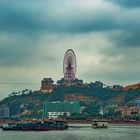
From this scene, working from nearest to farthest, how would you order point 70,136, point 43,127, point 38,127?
point 70,136, point 38,127, point 43,127

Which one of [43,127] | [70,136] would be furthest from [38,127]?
[70,136]

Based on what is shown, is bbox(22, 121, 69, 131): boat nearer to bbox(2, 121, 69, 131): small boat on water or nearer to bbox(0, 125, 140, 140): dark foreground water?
bbox(2, 121, 69, 131): small boat on water

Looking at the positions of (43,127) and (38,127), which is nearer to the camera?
(38,127)

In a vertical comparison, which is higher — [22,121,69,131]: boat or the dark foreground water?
[22,121,69,131]: boat

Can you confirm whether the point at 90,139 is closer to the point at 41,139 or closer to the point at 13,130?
the point at 41,139

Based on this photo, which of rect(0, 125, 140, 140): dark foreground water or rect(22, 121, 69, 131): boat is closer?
rect(0, 125, 140, 140): dark foreground water

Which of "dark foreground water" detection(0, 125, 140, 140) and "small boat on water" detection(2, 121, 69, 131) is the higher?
"small boat on water" detection(2, 121, 69, 131)

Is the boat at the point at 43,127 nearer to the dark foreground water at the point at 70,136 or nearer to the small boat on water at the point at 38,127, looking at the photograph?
the small boat on water at the point at 38,127

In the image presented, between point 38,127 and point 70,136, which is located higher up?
point 38,127

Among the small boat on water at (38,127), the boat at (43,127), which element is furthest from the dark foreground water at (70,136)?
the small boat on water at (38,127)

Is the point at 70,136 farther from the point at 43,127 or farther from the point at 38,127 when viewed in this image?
the point at 43,127

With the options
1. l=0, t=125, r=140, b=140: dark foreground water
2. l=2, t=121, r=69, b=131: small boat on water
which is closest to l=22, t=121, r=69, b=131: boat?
l=2, t=121, r=69, b=131: small boat on water
